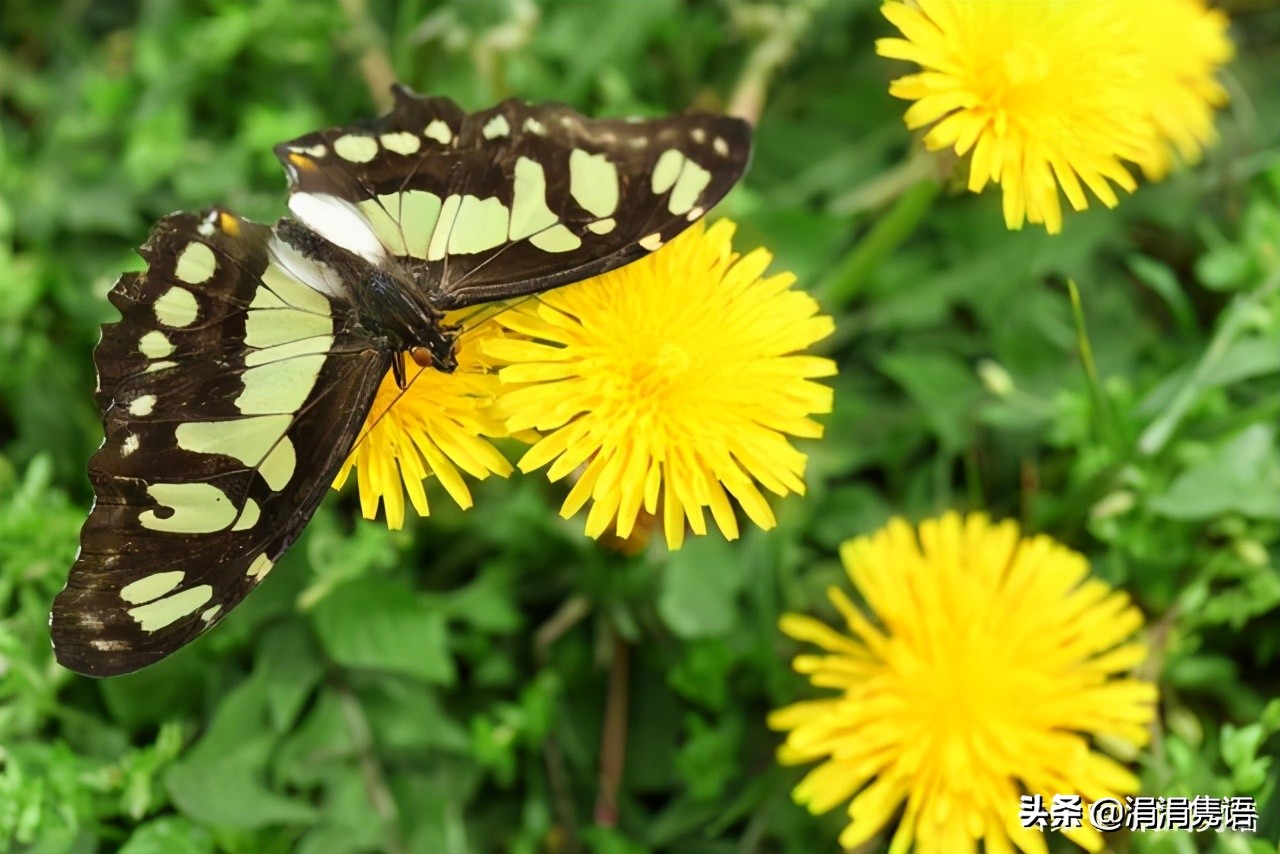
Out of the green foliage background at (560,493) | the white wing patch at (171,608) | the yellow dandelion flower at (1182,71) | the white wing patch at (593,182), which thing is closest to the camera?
the white wing patch at (171,608)

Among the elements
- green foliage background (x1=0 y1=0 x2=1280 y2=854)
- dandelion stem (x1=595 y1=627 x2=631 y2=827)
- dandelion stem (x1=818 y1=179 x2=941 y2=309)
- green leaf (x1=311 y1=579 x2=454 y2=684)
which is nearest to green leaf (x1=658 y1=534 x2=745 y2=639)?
green foliage background (x1=0 y1=0 x2=1280 y2=854)

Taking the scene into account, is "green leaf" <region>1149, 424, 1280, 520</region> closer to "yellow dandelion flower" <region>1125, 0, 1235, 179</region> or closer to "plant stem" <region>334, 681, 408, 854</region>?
"yellow dandelion flower" <region>1125, 0, 1235, 179</region>

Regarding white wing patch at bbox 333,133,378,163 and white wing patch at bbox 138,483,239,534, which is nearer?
white wing patch at bbox 138,483,239,534

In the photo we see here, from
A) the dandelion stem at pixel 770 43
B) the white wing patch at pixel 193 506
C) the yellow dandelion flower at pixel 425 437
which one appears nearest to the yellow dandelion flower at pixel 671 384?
the yellow dandelion flower at pixel 425 437

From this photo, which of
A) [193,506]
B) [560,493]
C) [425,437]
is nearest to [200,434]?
[193,506]

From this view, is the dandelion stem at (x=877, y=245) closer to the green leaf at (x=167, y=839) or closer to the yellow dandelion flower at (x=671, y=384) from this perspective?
the yellow dandelion flower at (x=671, y=384)

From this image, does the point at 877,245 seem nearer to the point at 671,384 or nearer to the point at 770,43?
the point at 770,43

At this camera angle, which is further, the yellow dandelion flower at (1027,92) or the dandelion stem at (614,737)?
the dandelion stem at (614,737)

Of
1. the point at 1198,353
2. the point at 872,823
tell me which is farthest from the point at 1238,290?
the point at 872,823
